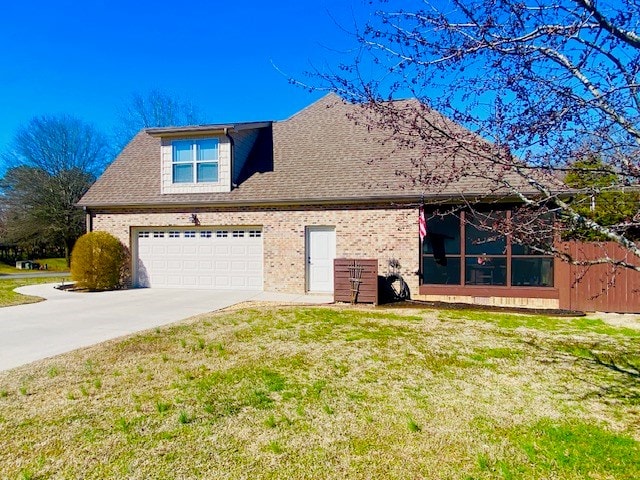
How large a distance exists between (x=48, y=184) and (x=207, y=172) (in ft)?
76.3

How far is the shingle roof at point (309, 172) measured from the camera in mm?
12422

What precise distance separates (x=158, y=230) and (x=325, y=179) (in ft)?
19.8

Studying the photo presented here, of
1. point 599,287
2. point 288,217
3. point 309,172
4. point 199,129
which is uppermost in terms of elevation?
point 199,129

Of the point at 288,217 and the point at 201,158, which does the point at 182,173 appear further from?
the point at 288,217

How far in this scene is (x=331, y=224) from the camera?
12.7m

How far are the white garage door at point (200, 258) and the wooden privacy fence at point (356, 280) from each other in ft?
10.9

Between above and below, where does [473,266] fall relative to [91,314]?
above

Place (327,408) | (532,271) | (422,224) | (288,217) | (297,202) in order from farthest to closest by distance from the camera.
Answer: (288,217) → (297,202) → (422,224) → (532,271) → (327,408)

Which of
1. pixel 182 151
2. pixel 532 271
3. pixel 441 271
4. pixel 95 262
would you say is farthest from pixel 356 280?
pixel 95 262

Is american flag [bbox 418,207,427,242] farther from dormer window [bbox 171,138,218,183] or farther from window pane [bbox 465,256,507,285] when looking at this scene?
dormer window [bbox 171,138,218,183]

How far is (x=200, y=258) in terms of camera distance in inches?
564

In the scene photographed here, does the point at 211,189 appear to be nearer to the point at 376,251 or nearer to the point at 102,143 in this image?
the point at 376,251

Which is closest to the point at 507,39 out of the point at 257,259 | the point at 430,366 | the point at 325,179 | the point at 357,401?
the point at 357,401

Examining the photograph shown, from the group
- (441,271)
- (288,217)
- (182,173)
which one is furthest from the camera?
(182,173)
